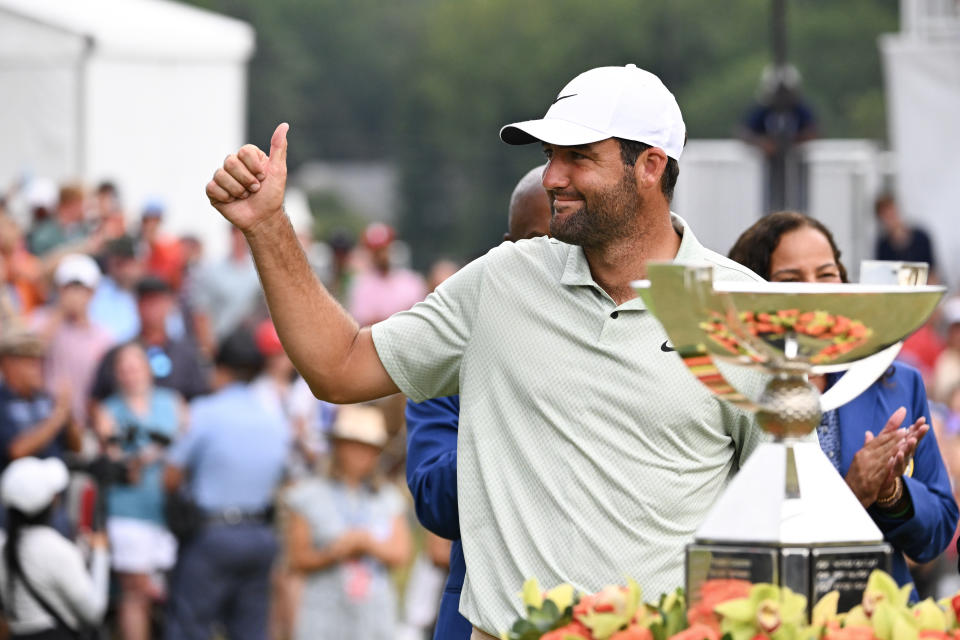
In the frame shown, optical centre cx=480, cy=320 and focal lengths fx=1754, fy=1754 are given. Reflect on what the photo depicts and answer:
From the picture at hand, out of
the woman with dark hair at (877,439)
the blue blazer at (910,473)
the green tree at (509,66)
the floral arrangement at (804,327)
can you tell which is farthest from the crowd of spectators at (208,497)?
the green tree at (509,66)

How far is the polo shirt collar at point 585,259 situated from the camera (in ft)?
11.4

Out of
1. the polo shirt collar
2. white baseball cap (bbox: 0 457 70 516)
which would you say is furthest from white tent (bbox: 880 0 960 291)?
the polo shirt collar

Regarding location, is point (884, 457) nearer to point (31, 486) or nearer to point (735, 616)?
point (735, 616)

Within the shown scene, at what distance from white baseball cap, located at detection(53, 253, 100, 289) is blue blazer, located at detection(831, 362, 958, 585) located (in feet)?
23.5

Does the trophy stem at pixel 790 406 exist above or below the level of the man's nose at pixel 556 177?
below

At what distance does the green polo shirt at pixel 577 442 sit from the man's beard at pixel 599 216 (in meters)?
0.09

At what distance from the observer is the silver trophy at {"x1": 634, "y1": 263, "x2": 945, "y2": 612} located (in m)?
2.58

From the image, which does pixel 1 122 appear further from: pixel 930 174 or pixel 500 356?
pixel 500 356

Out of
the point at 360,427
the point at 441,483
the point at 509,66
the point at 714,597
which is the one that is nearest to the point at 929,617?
the point at 714,597

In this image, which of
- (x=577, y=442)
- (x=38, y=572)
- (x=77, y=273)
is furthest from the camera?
(x=77, y=273)

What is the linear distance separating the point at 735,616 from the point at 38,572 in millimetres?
5470

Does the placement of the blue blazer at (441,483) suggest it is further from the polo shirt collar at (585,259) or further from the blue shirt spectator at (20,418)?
the blue shirt spectator at (20,418)

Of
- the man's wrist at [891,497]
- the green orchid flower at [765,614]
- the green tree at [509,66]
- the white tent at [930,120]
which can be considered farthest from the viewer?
the green tree at [509,66]

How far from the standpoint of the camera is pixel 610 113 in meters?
3.36
